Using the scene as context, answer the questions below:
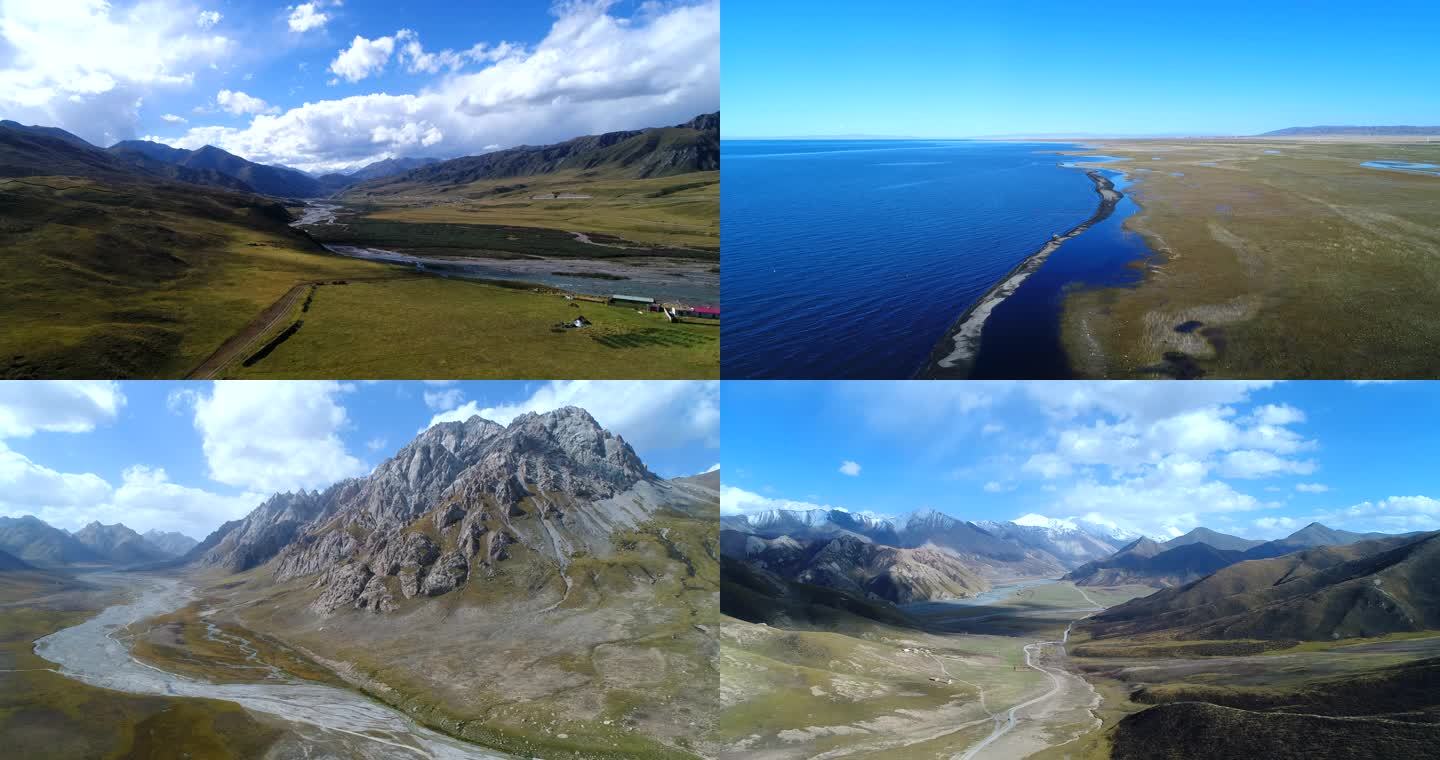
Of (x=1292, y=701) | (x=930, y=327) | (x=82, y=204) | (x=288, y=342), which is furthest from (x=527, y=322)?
(x=82, y=204)

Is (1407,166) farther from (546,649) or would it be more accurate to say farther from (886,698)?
(546,649)

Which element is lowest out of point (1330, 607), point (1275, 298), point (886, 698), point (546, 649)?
point (1330, 607)

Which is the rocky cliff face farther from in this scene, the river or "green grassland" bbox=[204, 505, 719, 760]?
the river

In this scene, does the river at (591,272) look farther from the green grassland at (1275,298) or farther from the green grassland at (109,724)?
the green grassland at (109,724)

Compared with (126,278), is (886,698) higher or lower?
lower

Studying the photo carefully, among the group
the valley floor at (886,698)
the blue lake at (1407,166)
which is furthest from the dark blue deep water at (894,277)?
the blue lake at (1407,166)

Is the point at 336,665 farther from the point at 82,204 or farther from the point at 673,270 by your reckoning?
the point at 82,204

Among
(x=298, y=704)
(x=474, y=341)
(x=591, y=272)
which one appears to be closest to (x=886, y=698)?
(x=474, y=341)
